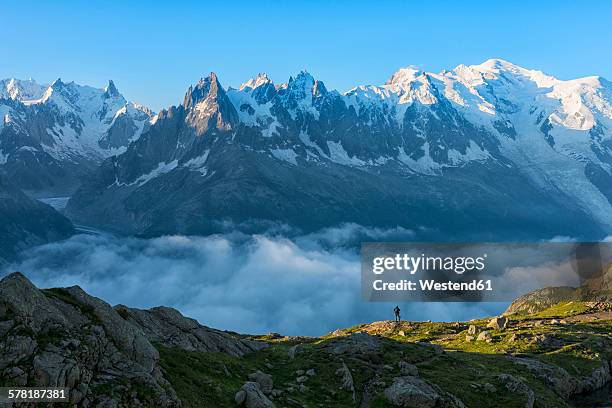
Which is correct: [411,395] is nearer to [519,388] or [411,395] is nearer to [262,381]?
[262,381]

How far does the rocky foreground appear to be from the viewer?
37500mm

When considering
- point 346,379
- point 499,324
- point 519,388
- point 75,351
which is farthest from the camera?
point 499,324

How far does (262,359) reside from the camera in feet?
224

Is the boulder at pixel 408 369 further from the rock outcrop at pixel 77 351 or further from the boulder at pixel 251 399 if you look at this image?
the boulder at pixel 251 399

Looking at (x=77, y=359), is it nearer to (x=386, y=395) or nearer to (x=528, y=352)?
(x=386, y=395)

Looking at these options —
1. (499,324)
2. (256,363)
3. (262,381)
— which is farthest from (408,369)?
(499,324)

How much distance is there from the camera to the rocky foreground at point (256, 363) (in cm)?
3750

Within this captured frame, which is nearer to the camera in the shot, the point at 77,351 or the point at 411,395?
the point at 77,351


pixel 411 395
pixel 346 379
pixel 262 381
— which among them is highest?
pixel 346 379

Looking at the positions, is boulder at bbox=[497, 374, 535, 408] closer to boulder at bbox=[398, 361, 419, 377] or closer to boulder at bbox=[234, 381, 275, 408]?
boulder at bbox=[398, 361, 419, 377]

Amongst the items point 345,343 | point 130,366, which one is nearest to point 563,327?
point 345,343

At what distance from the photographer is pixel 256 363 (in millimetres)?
64938

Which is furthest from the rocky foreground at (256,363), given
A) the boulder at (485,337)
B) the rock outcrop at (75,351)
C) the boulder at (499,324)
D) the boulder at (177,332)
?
the boulder at (499,324)

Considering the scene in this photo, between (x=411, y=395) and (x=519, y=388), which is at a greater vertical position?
(x=519, y=388)
